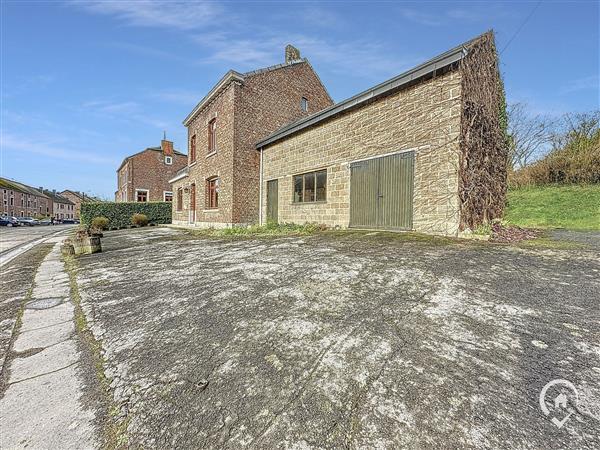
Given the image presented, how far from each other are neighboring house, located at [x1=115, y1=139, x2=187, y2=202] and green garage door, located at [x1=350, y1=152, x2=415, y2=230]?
3222 cm

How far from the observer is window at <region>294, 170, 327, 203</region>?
10.1 metres

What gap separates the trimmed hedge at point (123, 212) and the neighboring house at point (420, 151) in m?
19.5

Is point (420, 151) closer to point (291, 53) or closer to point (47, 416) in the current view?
point (47, 416)

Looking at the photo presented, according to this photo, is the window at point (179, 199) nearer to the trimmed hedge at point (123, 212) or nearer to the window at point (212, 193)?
the trimmed hedge at point (123, 212)

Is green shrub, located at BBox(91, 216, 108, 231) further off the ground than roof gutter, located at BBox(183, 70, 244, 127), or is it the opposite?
roof gutter, located at BBox(183, 70, 244, 127)

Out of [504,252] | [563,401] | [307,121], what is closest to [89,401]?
[563,401]

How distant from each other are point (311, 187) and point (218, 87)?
297 inches

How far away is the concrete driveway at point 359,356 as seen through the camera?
126 cm

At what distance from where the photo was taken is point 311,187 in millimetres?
10664

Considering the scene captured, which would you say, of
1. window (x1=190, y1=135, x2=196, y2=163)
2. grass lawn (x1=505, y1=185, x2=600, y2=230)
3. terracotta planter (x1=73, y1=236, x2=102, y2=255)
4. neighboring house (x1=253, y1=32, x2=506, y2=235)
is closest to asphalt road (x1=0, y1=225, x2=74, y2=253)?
terracotta planter (x1=73, y1=236, x2=102, y2=255)

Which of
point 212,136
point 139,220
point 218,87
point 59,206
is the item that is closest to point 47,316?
point 218,87

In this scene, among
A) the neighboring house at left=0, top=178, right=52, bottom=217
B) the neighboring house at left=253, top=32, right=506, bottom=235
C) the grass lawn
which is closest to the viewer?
the neighboring house at left=253, top=32, right=506, bottom=235

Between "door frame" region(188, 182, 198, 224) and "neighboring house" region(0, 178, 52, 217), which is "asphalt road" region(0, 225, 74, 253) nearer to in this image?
"door frame" region(188, 182, 198, 224)

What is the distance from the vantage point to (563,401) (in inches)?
55.2
